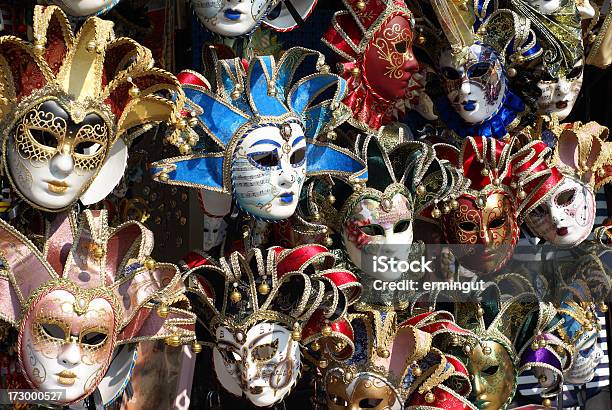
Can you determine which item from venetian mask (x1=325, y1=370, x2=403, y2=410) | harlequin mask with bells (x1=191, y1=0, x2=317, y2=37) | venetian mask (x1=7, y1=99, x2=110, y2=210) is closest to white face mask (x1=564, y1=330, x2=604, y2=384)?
venetian mask (x1=325, y1=370, x2=403, y2=410)

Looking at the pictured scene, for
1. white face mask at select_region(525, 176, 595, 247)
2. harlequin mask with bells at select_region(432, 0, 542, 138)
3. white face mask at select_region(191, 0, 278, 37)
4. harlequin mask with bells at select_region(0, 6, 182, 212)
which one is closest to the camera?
harlequin mask with bells at select_region(0, 6, 182, 212)

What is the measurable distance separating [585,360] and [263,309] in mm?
1325

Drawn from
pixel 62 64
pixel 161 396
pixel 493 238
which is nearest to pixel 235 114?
pixel 62 64

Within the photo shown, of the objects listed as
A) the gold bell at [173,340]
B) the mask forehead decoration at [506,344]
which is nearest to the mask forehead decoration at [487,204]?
the mask forehead decoration at [506,344]

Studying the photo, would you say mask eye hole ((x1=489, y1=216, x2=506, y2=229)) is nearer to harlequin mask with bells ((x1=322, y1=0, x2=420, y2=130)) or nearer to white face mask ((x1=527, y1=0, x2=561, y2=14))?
harlequin mask with bells ((x1=322, y1=0, x2=420, y2=130))

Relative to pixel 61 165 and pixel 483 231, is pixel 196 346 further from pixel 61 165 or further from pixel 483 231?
pixel 483 231

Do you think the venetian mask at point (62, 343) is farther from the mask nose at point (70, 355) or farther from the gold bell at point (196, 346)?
the gold bell at point (196, 346)

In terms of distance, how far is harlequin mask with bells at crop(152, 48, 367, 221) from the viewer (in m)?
2.62

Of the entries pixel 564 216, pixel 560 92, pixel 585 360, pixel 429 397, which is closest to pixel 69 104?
pixel 429 397

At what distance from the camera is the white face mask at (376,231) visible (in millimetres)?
2850

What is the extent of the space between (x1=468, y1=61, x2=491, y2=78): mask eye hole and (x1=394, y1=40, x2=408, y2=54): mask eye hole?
0.72ft

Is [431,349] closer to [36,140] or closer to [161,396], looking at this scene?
[161,396]

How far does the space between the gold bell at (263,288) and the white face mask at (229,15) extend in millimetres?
541

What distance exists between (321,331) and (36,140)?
729 millimetres
